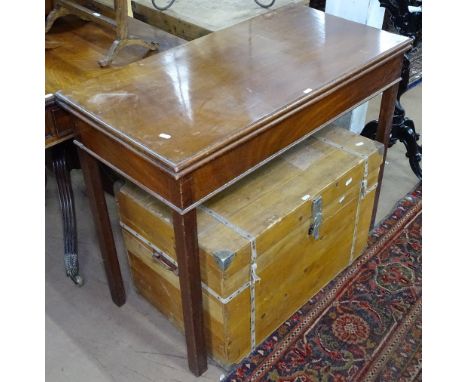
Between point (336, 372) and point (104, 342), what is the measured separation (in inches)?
28.1

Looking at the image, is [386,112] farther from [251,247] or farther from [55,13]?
[55,13]

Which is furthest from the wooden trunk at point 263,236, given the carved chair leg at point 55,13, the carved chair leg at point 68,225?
the carved chair leg at point 55,13

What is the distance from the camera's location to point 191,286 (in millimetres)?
1302

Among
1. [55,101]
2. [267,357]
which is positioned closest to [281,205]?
[267,357]

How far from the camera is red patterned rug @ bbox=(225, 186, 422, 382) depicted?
155 centimetres

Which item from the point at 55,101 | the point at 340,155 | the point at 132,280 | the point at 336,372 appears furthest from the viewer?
the point at 132,280

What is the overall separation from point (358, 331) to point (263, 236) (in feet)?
1.77

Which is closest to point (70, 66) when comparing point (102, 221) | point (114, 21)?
point (114, 21)

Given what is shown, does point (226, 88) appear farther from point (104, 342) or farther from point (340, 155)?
point (104, 342)

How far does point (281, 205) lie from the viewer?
144cm

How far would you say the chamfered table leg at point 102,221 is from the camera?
143 cm

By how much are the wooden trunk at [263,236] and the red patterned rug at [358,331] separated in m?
0.05

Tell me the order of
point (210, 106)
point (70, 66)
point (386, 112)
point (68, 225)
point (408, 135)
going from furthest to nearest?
1. point (408, 135)
2. point (68, 225)
3. point (386, 112)
4. point (70, 66)
5. point (210, 106)

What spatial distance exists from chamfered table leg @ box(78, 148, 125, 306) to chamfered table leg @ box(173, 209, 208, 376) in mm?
353
